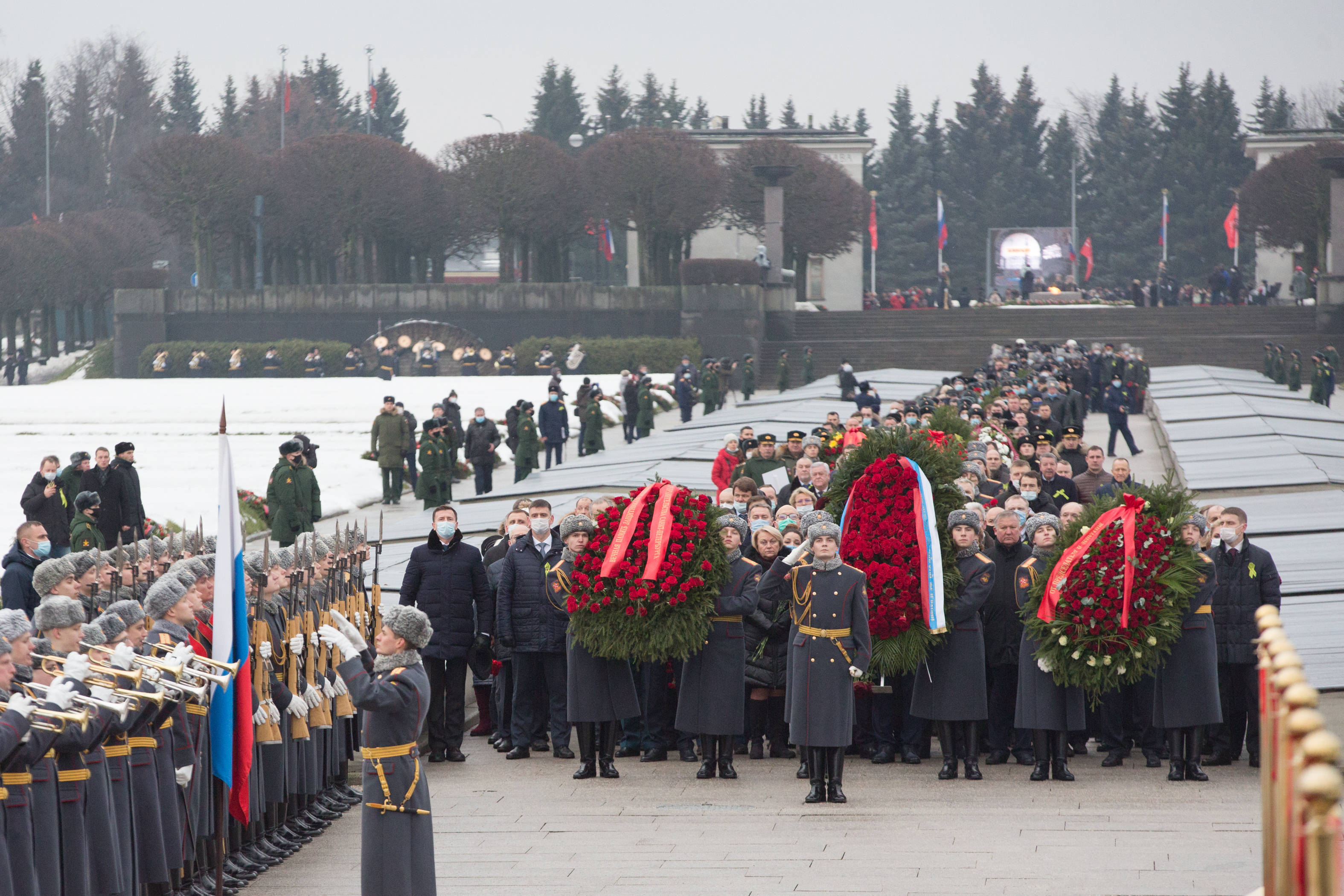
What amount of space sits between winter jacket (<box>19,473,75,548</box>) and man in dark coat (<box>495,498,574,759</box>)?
23.6 ft

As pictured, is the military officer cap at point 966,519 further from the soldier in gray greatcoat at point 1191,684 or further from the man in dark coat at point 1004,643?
the soldier in gray greatcoat at point 1191,684

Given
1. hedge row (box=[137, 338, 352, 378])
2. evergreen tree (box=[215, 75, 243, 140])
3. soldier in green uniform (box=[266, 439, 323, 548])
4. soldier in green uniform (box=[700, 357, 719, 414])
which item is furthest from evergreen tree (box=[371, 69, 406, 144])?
soldier in green uniform (box=[266, 439, 323, 548])

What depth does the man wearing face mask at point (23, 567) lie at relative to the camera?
11188 millimetres

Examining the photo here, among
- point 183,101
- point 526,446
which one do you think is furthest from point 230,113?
point 526,446

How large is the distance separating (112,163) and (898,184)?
4454 cm

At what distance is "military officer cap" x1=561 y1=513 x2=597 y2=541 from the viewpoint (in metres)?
10.1

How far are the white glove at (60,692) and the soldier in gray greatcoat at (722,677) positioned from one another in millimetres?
4352

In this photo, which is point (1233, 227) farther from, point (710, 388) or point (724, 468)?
point (724, 468)

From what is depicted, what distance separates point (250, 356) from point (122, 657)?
169 feet

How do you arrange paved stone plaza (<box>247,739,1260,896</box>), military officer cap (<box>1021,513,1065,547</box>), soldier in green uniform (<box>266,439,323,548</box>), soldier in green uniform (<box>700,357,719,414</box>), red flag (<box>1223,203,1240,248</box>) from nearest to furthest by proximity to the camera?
paved stone plaza (<box>247,739,1260,896</box>)
military officer cap (<box>1021,513,1065,547</box>)
soldier in green uniform (<box>266,439,323,548</box>)
soldier in green uniform (<box>700,357,719,414</box>)
red flag (<box>1223,203,1240,248</box>)

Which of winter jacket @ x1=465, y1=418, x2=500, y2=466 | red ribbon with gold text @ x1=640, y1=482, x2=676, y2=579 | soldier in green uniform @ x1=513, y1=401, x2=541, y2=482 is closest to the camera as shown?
red ribbon with gold text @ x1=640, y1=482, x2=676, y2=579

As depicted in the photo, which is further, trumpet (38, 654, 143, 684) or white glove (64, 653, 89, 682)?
trumpet (38, 654, 143, 684)

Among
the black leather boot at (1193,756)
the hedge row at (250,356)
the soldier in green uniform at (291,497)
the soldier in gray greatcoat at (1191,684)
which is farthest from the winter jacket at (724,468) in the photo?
the hedge row at (250,356)

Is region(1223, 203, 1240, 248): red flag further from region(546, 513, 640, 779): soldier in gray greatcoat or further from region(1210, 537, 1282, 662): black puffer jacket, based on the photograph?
region(546, 513, 640, 779): soldier in gray greatcoat
